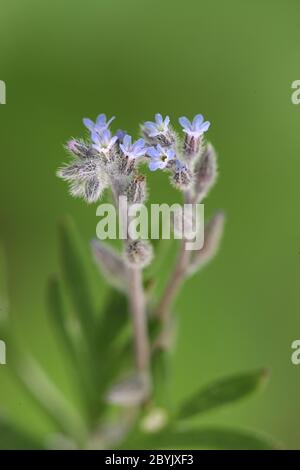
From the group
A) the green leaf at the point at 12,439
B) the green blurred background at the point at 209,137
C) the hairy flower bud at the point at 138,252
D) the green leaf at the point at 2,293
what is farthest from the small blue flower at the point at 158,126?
the green blurred background at the point at 209,137

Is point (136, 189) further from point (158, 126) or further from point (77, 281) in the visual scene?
point (77, 281)

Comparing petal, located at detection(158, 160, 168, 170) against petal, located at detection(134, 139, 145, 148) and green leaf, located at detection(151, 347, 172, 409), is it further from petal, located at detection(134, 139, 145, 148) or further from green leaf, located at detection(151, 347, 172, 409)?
green leaf, located at detection(151, 347, 172, 409)

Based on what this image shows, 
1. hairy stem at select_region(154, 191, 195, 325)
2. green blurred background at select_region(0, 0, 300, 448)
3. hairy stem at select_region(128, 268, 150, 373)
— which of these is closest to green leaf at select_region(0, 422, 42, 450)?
hairy stem at select_region(128, 268, 150, 373)

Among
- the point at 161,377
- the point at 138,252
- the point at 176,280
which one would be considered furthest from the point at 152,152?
the point at 161,377

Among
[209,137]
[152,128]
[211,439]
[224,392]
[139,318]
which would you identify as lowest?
[211,439]

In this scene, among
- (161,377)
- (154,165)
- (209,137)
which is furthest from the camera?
(209,137)
